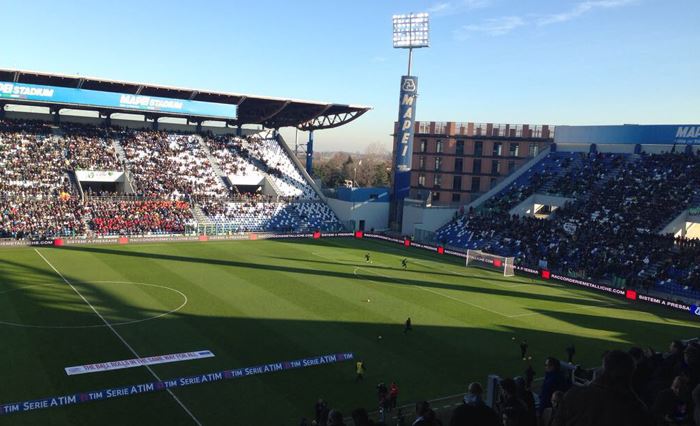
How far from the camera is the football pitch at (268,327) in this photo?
2000cm

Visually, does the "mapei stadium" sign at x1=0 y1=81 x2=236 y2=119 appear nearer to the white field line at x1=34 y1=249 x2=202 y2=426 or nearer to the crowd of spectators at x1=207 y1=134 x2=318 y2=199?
the crowd of spectators at x1=207 y1=134 x2=318 y2=199

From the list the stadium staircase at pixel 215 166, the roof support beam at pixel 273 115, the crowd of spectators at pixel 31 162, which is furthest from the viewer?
the roof support beam at pixel 273 115

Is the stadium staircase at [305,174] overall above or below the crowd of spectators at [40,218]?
above

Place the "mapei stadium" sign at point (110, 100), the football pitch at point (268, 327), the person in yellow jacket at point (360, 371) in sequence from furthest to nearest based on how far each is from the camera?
the "mapei stadium" sign at point (110, 100) → the person in yellow jacket at point (360, 371) → the football pitch at point (268, 327)

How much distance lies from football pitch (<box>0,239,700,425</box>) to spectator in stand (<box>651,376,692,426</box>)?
1322cm

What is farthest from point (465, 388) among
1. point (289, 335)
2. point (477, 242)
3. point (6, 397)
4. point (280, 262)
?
point (477, 242)

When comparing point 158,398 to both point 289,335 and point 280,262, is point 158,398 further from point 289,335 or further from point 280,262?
point 280,262

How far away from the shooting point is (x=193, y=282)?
123 ft

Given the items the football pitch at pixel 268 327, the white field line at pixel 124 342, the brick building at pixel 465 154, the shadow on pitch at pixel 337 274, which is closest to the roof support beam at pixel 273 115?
the brick building at pixel 465 154

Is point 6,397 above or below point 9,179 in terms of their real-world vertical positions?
below

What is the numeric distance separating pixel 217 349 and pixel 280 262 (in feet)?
73.2

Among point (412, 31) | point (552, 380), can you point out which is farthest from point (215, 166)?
point (552, 380)

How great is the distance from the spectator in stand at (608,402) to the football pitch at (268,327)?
15.1 metres

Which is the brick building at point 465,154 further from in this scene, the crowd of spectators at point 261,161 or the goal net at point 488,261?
the goal net at point 488,261
